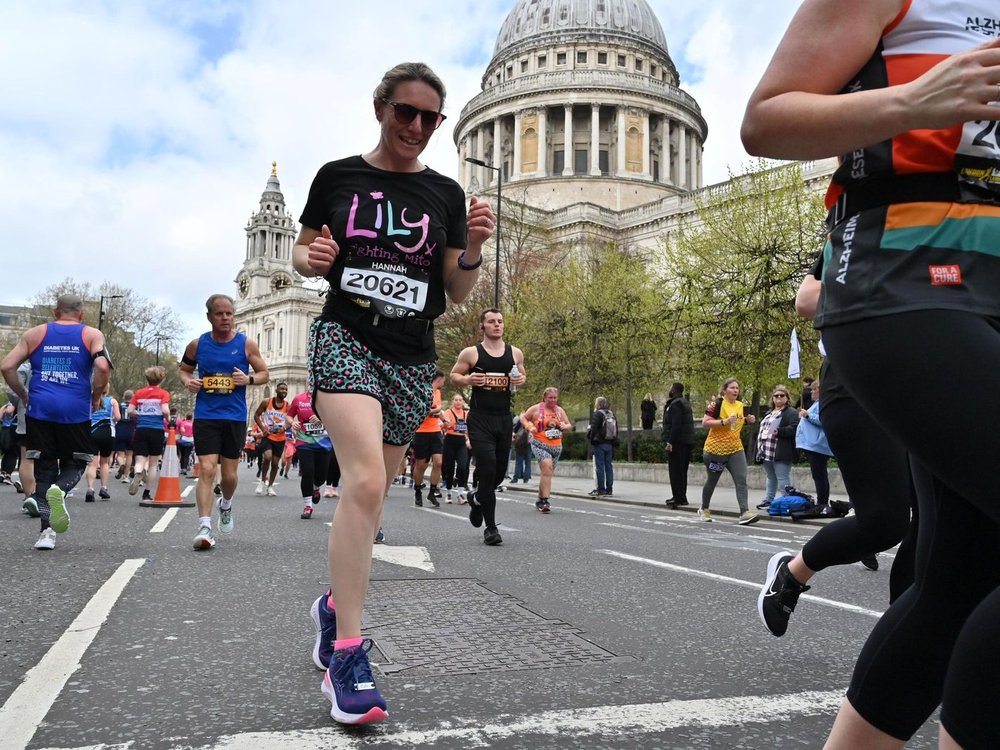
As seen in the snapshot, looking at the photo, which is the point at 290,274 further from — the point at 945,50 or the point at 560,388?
the point at 945,50

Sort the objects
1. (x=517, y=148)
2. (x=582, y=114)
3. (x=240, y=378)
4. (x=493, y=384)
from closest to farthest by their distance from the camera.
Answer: (x=240, y=378), (x=493, y=384), (x=517, y=148), (x=582, y=114)

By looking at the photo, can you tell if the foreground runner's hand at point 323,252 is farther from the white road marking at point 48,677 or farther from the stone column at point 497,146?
the stone column at point 497,146

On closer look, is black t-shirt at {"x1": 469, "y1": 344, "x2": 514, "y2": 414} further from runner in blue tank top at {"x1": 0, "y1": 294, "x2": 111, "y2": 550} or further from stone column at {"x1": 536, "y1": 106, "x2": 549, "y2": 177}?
stone column at {"x1": 536, "y1": 106, "x2": 549, "y2": 177}

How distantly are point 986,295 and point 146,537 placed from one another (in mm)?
7940

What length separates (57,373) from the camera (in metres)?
7.60

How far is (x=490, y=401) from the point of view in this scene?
858cm

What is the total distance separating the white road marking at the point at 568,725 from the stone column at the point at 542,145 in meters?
78.3

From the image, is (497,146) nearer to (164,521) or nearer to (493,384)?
(164,521)

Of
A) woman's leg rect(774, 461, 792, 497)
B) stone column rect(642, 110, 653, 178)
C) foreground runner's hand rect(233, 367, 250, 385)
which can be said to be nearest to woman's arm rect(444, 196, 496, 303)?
foreground runner's hand rect(233, 367, 250, 385)

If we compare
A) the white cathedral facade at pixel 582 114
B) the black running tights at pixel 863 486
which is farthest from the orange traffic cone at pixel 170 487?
the white cathedral facade at pixel 582 114

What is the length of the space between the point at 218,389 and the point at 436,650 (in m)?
4.58

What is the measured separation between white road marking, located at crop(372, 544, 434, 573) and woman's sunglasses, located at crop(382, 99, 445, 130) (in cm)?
361

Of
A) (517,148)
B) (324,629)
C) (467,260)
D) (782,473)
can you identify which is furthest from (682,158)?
(324,629)

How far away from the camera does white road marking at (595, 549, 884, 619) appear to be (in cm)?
523
